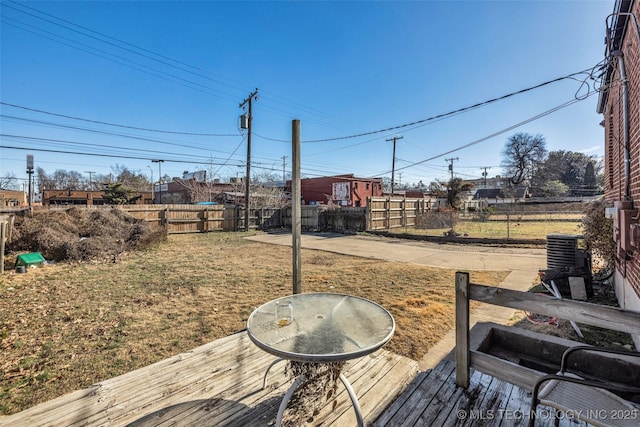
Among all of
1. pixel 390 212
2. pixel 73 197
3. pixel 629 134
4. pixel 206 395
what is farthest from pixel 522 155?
pixel 73 197

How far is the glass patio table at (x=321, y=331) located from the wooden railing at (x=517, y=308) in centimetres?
53

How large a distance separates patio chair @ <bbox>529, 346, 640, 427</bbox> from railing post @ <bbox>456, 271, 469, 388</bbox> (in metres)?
0.46

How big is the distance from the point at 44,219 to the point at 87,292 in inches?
231

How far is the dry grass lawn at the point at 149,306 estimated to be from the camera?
2.71m

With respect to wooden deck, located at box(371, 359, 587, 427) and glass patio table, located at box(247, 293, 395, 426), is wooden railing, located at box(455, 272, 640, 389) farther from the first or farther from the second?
glass patio table, located at box(247, 293, 395, 426)

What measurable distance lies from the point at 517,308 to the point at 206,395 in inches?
89.2

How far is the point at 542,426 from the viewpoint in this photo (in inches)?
62.3

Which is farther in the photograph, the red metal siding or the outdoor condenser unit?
the red metal siding

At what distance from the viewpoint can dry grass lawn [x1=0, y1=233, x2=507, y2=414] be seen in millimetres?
2715

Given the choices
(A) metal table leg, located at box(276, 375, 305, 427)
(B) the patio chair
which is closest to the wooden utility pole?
(A) metal table leg, located at box(276, 375, 305, 427)

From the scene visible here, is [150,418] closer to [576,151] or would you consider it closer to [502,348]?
[502,348]

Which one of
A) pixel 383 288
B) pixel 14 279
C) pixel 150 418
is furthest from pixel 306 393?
pixel 14 279

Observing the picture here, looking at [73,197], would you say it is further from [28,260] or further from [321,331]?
[321,331]

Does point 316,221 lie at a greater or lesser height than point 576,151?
lesser
